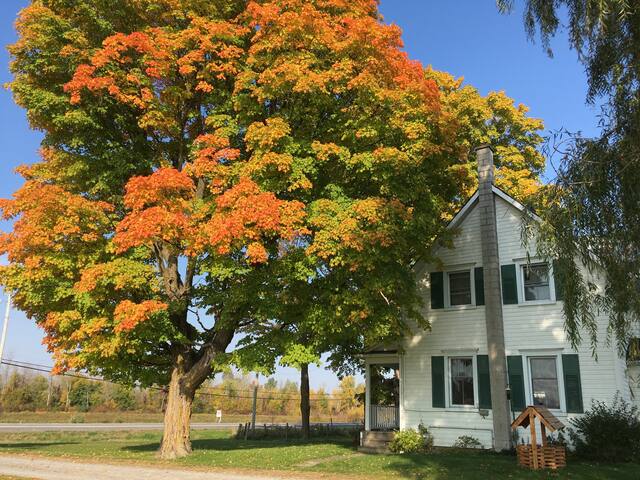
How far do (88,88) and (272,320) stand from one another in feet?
27.6

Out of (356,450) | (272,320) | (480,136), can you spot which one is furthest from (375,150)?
(480,136)

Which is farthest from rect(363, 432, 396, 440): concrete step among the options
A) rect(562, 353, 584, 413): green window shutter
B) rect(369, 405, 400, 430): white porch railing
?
rect(562, 353, 584, 413): green window shutter

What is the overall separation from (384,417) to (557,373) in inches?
263

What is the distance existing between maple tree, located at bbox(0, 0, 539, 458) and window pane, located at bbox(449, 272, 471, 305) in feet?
8.53

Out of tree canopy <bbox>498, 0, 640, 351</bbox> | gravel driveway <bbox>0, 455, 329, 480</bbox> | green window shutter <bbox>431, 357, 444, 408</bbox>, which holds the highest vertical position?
tree canopy <bbox>498, 0, 640, 351</bbox>

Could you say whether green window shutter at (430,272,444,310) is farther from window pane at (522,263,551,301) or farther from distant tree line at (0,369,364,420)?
distant tree line at (0,369,364,420)

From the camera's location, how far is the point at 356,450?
59.6 ft

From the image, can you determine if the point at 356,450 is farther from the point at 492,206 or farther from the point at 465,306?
the point at 492,206

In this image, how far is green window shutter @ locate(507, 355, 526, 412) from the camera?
1630cm

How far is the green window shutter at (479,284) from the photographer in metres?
17.8

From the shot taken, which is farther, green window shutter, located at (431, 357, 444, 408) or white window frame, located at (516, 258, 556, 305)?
green window shutter, located at (431, 357, 444, 408)

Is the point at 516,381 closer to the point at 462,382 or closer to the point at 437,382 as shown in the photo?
the point at 462,382

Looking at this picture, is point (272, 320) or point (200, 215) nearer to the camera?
point (200, 215)

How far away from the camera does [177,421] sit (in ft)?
52.9
